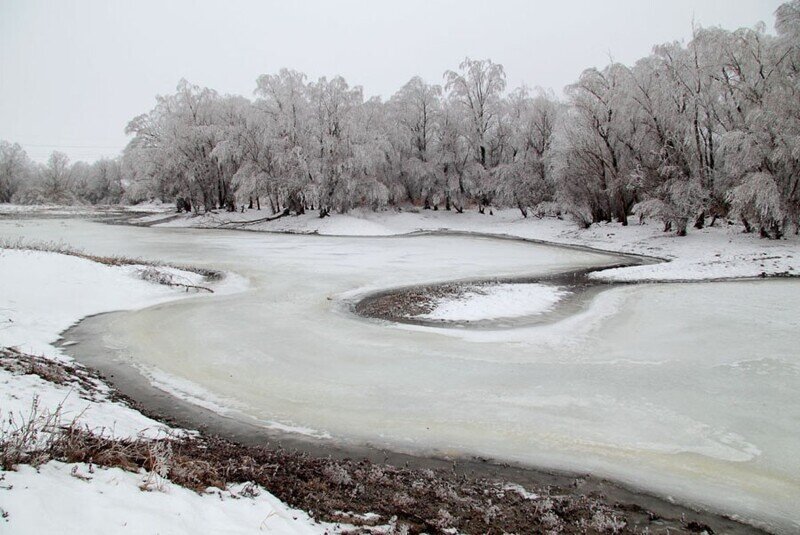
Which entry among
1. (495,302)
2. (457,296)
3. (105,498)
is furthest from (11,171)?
(105,498)

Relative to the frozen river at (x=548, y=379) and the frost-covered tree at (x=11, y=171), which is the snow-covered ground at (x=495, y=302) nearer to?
the frozen river at (x=548, y=379)

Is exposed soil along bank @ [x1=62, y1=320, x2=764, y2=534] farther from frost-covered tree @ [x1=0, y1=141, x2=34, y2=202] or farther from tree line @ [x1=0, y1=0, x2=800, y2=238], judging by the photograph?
frost-covered tree @ [x1=0, y1=141, x2=34, y2=202]

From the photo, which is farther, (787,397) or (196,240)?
(196,240)

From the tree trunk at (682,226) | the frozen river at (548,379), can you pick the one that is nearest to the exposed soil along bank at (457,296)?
the frozen river at (548,379)

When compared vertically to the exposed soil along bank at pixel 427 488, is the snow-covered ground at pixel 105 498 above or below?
above

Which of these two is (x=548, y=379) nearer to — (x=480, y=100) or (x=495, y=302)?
(x=495, y=302)

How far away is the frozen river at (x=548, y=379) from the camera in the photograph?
20.8 feet

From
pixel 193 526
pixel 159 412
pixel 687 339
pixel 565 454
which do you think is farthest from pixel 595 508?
pixel 687 339

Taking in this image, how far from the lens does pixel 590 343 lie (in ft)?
37.6

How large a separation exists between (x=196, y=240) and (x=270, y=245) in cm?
692

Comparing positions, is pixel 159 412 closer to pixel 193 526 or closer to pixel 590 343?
pixel 193 526

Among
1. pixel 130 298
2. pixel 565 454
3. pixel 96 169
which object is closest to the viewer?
pixel 565 454

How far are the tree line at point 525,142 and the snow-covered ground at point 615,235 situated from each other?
1.32m

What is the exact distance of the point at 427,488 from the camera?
5.33 m
